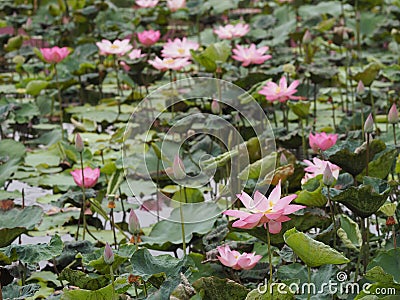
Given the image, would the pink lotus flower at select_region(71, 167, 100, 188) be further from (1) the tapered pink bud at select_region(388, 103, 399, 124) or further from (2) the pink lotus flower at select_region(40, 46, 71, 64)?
(2) the pink lotus flower at select_region(40, 46, 71, 64)

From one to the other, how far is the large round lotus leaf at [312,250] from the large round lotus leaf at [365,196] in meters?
0.21

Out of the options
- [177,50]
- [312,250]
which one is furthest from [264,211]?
[177,50]

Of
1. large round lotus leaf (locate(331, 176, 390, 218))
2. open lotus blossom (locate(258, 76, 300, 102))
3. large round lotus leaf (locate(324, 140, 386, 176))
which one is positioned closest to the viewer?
large round lotus leaf (locate(331, 176, 390, 218))

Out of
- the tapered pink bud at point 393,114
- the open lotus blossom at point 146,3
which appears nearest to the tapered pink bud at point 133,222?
the tapered pink bud at point 393,114

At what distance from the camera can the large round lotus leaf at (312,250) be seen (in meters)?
1.21

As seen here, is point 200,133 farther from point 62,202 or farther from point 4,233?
point 4,233

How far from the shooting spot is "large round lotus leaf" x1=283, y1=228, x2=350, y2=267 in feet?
3.96

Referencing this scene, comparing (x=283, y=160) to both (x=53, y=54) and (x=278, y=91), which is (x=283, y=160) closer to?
(x=278, y=91)

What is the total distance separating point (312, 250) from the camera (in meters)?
1.22

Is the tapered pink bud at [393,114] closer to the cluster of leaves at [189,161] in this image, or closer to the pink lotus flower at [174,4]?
the cluster of leaves at [189,161]

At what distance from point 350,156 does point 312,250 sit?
17.5 inches

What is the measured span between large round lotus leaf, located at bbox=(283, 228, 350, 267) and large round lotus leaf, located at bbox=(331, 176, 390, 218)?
21 centimetres

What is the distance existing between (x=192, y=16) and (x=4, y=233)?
272 centimetres

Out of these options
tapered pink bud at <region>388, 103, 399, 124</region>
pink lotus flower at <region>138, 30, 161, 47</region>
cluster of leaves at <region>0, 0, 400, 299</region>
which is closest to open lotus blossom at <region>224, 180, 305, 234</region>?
cluster of leaves at <region>0, 0, 400, 299</region>
